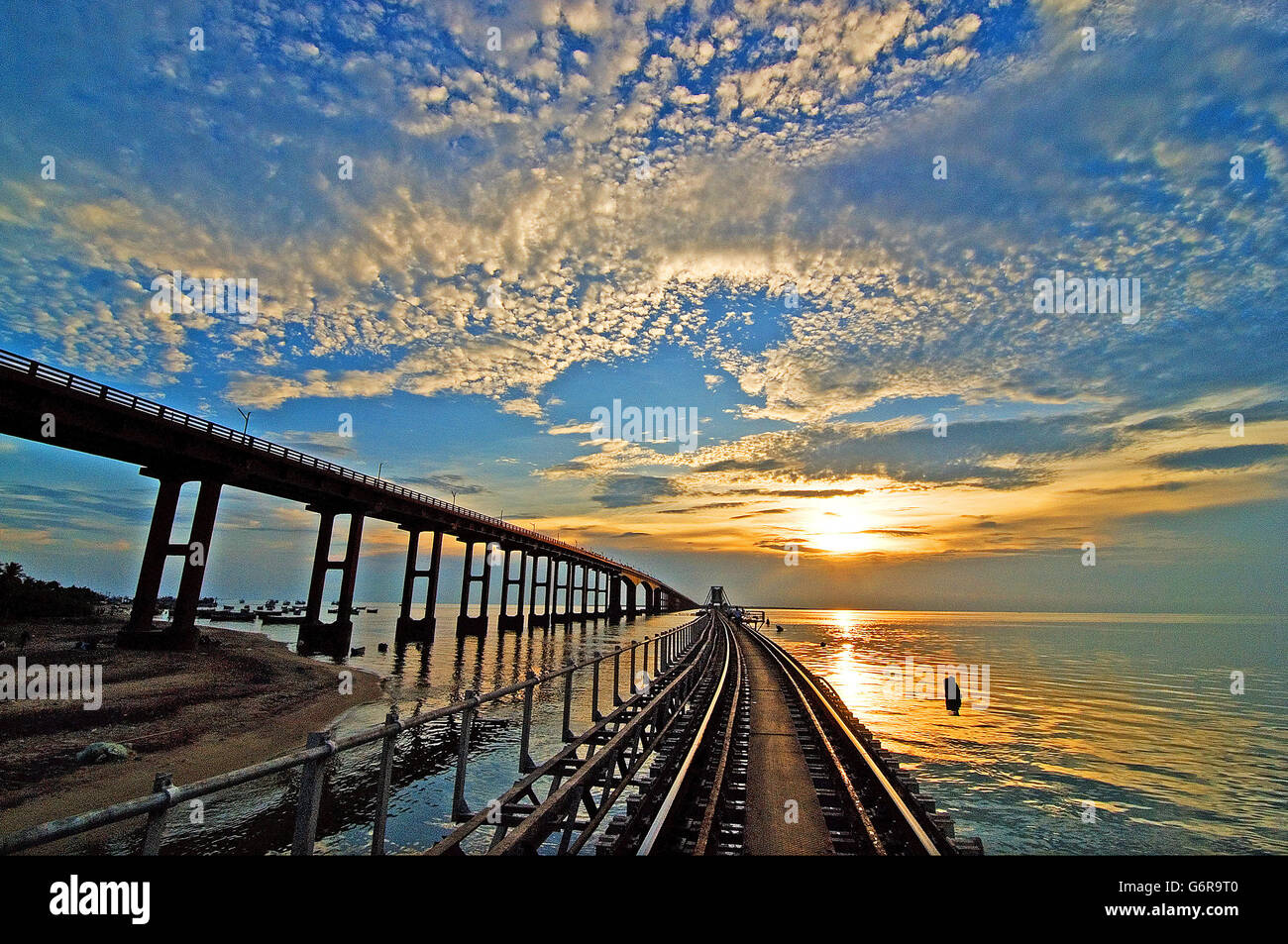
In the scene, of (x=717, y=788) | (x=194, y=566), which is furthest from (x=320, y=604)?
(x=717, y=788)

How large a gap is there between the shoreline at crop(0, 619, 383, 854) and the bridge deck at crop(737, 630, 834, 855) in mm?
6538

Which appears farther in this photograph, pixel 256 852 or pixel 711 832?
pixel 256 852

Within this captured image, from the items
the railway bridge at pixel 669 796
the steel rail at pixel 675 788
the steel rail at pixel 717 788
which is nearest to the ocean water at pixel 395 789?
the railway bridge at pixel 669 796

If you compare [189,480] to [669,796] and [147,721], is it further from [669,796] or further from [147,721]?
[669,796]

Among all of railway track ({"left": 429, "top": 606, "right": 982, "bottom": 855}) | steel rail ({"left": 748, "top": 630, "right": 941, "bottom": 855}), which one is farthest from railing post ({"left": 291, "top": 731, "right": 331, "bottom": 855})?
steel rail ({"left": 748, "top": 630, "right": 941, "bottom": 855})

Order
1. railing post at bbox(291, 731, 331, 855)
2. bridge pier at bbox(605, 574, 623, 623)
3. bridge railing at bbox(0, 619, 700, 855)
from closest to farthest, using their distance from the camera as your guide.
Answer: bridge railing at bbox(0, 619, 700, 855) → railing post at bbox(291, 731, 331, 855) → bridge pier at bbox(605, 574, 623, 623)

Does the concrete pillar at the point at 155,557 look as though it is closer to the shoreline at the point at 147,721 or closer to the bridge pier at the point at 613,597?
the shoreline at the point at 147,721

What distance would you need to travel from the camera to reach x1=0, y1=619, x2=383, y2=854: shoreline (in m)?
11.3

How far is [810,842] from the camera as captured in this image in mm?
7098

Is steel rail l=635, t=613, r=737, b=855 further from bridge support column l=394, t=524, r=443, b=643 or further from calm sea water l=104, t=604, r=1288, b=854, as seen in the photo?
bridge support column l=394, t=524, r=443, b=643

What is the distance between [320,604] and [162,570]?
13646 millimetres

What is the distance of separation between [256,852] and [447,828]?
295 centimetres
